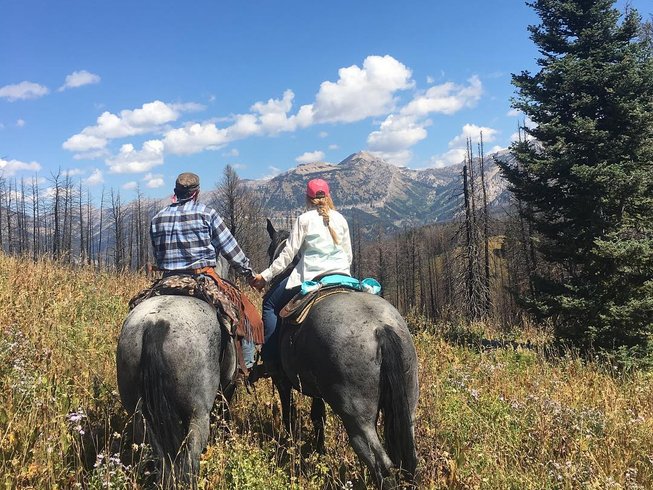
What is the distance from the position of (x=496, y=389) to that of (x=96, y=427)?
4937mm

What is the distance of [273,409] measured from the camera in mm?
5051

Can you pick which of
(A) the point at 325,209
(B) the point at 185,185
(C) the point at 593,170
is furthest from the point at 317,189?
(C) the point at 593,170

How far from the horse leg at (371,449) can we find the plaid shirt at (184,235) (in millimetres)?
2160

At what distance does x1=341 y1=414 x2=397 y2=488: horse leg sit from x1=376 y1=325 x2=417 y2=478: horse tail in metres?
0.14

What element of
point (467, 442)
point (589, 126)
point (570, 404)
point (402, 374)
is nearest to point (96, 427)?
point (402, 374)

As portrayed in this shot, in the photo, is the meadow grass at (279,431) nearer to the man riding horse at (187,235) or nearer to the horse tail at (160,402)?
the horse tail at (160,402)

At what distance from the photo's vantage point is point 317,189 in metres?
4.44

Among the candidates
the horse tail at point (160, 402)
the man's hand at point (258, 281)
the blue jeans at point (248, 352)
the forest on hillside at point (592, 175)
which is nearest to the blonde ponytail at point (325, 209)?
the man's hand at point (258, 281)

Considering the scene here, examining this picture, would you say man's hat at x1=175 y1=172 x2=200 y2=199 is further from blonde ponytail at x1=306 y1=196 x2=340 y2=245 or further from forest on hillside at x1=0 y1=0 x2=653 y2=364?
forest on hillside at x1=0 y1=0 x2=653 y2=364

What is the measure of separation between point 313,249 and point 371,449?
1934 mm

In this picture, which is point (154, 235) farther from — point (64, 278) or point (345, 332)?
point (64, 278)

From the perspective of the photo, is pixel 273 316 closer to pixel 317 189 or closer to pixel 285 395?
pixel 285 395

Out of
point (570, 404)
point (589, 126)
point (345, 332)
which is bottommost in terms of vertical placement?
point (570, 404)

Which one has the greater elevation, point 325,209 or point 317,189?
point 317,189
